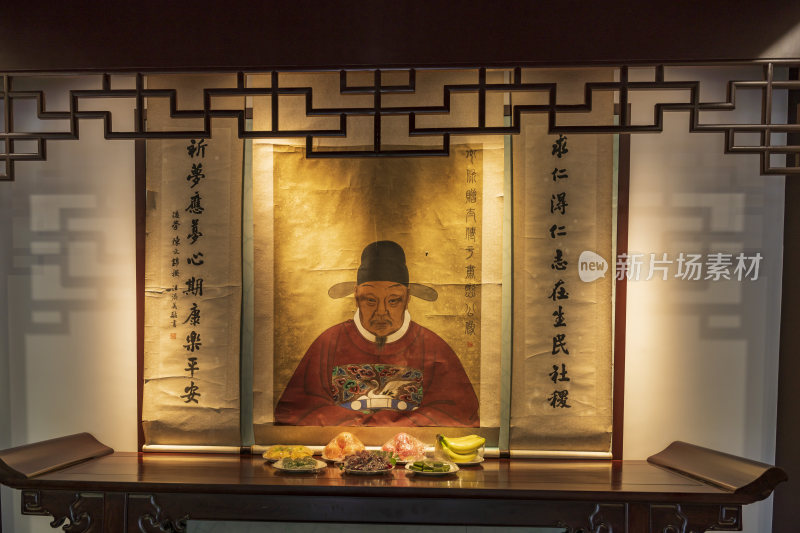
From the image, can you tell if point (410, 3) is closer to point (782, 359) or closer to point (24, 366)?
point (782, 359)

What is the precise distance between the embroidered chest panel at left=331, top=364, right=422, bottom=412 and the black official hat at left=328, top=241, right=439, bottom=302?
354 millimetres

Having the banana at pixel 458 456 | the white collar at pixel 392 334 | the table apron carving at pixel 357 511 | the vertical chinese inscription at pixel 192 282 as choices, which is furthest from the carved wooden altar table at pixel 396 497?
the white collar at pixel 392 334

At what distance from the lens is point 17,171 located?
3.02 meters

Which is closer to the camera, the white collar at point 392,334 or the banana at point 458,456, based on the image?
the banana at point 458,456

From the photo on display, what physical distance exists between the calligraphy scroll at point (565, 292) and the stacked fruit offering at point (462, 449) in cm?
19

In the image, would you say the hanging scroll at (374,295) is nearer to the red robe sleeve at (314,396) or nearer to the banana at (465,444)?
the red robe sleeve at (314,396)

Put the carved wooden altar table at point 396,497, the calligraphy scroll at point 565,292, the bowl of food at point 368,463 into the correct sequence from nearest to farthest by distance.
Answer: the carved wooden altar table at point 396,497, the bowl of food at point 368,463, the calligraphy scroll at point 565,292

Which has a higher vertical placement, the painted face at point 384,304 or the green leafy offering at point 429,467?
the painted face at point 384,304

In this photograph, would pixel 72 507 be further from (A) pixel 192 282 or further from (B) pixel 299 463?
(A) pixel 192 282

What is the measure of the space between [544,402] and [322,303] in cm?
108

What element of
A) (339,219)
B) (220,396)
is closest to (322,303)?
(339,219)

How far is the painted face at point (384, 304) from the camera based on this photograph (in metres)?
2.91

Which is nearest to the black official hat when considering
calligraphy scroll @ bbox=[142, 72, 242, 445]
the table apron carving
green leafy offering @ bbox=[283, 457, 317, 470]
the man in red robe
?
the man in red robe

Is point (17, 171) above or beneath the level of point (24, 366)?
above
